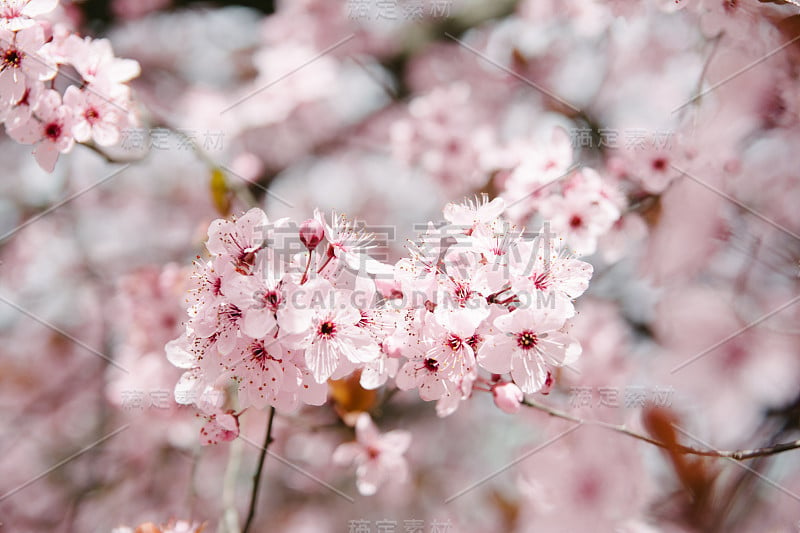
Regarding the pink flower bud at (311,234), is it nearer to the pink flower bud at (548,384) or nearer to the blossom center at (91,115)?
the pink flower bud at (548,384)

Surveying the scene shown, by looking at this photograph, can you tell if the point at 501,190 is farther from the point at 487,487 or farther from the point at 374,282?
the point at 487,487

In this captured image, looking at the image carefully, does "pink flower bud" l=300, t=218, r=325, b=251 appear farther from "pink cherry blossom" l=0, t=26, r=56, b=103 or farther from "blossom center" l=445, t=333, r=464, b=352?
"pink cherry blossom" l=0, t=26, r=56, b=103

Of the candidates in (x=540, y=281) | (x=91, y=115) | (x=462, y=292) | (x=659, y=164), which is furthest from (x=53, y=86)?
(x=659, y=164)

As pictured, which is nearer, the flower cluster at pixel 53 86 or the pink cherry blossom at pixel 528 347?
the pink cherry blossom at pixel 528 347

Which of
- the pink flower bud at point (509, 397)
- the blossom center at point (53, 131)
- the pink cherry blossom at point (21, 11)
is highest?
the pink cherry blossom at point (21, 11)

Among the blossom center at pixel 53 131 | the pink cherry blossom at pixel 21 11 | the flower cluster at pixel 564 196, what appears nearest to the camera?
the pink cherry blossom at pixel 21 11

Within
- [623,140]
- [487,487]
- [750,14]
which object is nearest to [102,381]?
[487,487]

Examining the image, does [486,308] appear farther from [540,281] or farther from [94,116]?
[94,116]

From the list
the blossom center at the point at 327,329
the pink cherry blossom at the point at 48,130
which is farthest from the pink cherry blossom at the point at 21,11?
the blossom center at the point at 327,329

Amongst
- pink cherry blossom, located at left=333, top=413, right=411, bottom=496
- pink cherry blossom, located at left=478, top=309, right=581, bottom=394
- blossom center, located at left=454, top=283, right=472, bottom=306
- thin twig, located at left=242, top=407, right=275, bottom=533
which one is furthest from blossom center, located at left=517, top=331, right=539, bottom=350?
pink cherry blossom, located at left=333, top=413, right=411, bottom=496
